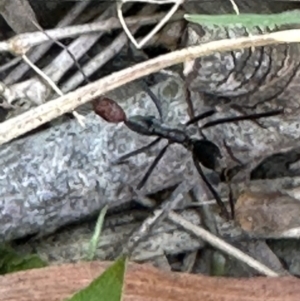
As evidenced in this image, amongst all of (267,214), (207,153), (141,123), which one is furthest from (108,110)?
(267,214)

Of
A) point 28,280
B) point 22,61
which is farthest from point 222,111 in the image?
point 28,280

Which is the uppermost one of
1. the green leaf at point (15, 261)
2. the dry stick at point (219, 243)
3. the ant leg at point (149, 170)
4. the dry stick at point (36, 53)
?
the dry stick at point (36, 53)

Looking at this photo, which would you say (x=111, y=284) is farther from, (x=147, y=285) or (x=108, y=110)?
(x=108, y=110)

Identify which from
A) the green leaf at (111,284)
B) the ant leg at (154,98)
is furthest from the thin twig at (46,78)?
the green leaf at (111,284)

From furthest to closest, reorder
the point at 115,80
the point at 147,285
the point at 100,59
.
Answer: the point at 100,59, the point at 115,80, the point at 147,285

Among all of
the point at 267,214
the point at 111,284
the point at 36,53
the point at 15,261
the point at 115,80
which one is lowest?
the point at 111,284

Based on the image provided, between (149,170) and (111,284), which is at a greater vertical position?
(149,170)

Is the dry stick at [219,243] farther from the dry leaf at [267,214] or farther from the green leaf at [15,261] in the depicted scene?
the green leaf at [15,261]
